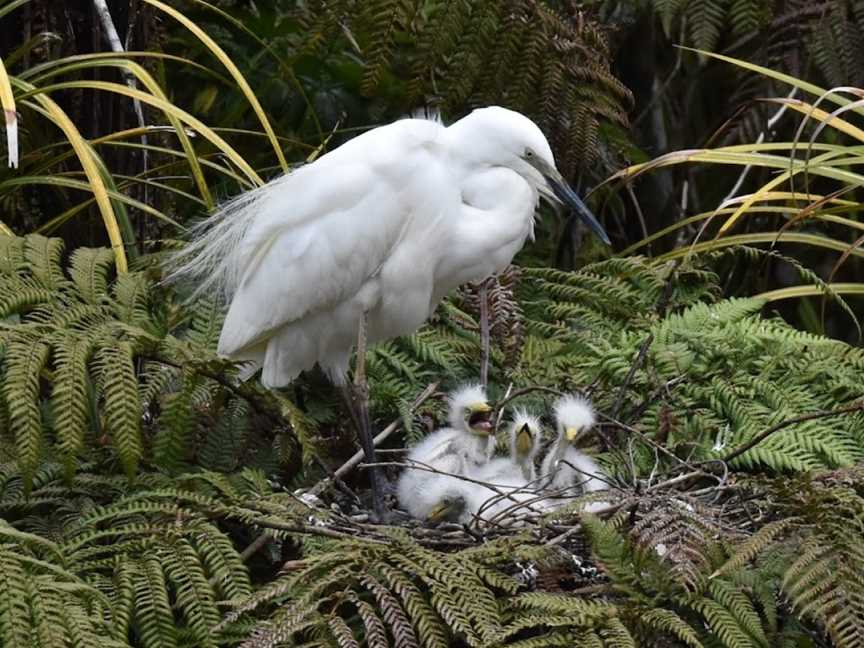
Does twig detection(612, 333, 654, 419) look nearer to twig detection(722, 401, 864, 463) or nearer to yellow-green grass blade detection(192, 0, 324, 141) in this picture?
twig detection(722, 401, 864, 463)

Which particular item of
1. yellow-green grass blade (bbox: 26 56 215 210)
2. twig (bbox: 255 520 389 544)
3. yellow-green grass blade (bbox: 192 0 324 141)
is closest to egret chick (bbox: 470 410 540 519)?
twig (bbox: 255 520 389 544)

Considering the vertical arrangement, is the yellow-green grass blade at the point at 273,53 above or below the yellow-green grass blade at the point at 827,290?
above

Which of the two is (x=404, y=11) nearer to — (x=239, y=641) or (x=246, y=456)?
(x=246, y=456)

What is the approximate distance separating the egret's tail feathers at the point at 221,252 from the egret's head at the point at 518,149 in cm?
38

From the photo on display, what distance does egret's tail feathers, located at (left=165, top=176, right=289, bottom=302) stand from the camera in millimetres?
2766

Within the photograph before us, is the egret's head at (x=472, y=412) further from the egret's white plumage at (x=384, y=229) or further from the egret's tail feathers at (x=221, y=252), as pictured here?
the egret's tail feathers at (x=221, y=252)

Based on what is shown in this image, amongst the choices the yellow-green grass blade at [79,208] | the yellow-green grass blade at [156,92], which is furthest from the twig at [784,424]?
the yellow-green grass blade at [79,208]

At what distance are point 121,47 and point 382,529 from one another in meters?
1.35

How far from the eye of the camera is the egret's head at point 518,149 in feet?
8.63

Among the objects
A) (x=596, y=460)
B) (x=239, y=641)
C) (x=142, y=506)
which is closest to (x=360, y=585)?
(x=239, y=641)

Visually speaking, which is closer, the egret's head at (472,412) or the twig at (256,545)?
the twig at (256,545)

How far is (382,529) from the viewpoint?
7.39 feet

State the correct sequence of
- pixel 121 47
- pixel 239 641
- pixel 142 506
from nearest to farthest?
pixel 239 641 < pixel 142 506 < pixel 121 47

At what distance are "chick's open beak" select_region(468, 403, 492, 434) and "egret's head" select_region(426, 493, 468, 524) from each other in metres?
0.14
